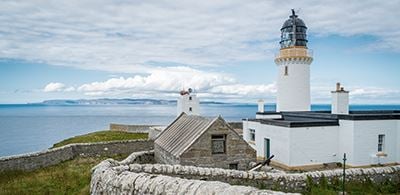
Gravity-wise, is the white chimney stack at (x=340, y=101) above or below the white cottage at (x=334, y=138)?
above

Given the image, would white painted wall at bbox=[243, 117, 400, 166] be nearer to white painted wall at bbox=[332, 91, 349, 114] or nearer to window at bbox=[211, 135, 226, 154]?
white painted wall at bbox=[332, 91, 349, 114]

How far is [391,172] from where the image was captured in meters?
12.3

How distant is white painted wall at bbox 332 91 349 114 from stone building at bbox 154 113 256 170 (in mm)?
8194

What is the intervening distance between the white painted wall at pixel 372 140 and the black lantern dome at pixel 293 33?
34.1ft

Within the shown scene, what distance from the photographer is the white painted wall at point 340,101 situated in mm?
19188

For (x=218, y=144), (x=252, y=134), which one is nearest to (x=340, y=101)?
(x=252, y=134)

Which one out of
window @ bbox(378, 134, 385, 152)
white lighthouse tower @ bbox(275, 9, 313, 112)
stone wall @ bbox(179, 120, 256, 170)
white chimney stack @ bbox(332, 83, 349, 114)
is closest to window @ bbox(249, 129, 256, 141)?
white chimney stack @ bbox(332, 83, 349, 114)

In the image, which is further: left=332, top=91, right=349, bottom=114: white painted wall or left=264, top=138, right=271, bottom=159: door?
left=264, top=138, right=271, bottom=159: door

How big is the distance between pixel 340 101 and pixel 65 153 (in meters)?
15.0

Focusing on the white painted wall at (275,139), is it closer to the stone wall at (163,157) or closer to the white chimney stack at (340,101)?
the white chimney stack at (340,101)

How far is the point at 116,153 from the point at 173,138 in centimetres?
898

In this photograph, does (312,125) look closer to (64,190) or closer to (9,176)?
(64,190)

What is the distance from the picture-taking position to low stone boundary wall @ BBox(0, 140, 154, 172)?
15.9 metres

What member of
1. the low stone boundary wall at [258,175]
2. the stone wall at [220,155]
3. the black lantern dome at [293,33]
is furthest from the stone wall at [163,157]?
the black lantern dome at [293,33]
